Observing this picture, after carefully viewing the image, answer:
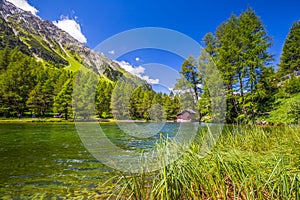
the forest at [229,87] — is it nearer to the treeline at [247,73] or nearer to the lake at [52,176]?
the treeline at [247,73]

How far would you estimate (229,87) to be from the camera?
81.7 feet

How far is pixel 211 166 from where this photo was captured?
304 cm

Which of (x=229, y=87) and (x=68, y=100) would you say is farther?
(x=68, y=100)

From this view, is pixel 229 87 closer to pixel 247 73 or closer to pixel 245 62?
pixel 247 73

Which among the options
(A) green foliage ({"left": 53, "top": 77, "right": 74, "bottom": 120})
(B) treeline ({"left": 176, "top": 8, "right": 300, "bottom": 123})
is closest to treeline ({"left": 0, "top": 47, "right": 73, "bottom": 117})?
(A) green foliage ({"left": 53, "top": 77, "right": 74, "bottom": 120})

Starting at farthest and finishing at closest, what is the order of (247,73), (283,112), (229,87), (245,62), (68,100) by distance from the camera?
1. (68,100)
2. (229,87)
3. (247,73)
4. (245,62)
5. (283,112)

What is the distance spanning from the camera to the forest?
74.0 ft

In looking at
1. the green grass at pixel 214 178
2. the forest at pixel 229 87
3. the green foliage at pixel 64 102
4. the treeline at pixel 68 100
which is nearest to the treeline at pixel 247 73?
the forest at pixel 229 87

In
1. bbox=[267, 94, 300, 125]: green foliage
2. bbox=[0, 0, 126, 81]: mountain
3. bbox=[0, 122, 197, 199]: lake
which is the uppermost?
bbox=[0, 0, 126, 81]: mountain

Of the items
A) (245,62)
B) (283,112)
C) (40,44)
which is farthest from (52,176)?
(40,44)

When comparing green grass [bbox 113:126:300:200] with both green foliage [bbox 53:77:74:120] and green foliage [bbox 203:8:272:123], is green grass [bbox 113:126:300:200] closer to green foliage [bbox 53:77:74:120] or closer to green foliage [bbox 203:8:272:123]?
green foliage [bbox 203:8:272:123]

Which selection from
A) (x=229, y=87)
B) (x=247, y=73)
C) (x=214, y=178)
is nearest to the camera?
(x=214, y=178)

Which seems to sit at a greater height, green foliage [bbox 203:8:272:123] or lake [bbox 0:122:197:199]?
green foliage [bbox 203:8:272:123]

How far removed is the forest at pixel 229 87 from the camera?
2257cm
